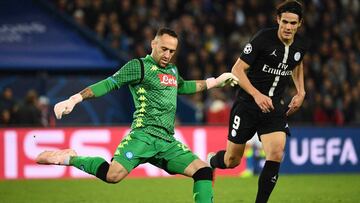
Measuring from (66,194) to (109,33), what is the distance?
8014 mm

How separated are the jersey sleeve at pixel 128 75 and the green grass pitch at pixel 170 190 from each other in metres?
2.96

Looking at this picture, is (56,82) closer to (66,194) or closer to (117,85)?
(66,194)

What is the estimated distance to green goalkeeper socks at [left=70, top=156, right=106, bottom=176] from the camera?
26.6 ft

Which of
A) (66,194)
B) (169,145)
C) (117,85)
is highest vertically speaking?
(117,85)

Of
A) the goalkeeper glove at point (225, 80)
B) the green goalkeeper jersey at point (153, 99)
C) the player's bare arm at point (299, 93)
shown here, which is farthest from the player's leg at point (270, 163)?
the green goalkeeper jersey at point (153, 99)

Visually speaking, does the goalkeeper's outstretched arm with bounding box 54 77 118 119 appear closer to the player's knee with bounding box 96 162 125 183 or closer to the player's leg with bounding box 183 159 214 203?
the player's knee with bounding box 96 162 125 183

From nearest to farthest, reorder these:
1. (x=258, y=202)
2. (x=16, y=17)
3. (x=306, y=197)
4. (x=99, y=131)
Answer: (x=258, y=202) < (x=306, y=197) < (x=99, y=131) < (x=16, y=17)

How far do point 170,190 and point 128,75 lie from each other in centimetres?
478

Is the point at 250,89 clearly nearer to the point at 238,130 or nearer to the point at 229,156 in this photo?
the point at 238,130

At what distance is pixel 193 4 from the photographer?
2042 cm

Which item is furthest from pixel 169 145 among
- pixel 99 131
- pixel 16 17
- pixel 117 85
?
pixel 16 17

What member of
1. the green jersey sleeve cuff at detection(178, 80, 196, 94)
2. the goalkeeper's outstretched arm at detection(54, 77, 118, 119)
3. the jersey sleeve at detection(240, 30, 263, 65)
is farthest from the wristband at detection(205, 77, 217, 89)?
the goalkeeper's outstretched arm at detection(54, 77, 118, 119)

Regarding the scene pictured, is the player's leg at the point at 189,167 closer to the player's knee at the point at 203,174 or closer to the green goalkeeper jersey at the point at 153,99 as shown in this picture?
the player's knee at the point at 203,174

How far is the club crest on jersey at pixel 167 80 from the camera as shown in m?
8.13
